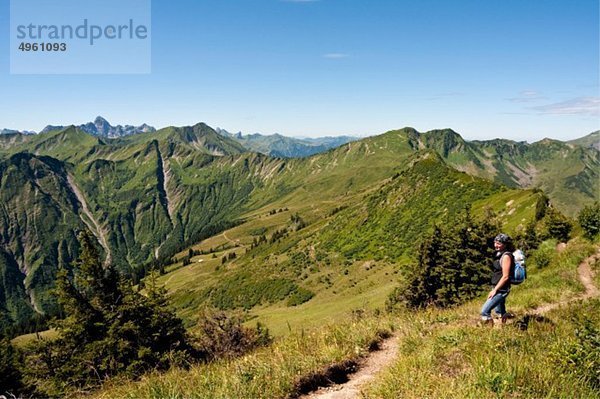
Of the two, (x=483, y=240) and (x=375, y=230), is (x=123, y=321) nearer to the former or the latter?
(x=483, y=240)

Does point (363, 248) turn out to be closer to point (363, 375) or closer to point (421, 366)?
point (363, 375)

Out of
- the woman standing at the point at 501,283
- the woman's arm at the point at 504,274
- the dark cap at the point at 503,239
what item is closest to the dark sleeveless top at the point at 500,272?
the woman standing at the point at 501,283

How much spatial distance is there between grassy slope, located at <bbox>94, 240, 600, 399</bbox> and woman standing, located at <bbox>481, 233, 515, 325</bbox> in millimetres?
813

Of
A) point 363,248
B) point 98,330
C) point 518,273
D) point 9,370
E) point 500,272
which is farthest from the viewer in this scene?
point 363,248

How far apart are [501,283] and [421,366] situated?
17.5 ft

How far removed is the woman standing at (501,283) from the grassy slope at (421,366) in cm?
81

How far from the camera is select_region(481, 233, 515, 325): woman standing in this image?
11477 millimetres

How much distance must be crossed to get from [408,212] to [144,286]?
5074 inches

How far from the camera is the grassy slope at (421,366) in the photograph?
6531 mm

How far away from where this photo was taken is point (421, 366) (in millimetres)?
7688

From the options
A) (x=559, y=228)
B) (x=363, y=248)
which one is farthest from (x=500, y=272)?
(x=363, y=248)

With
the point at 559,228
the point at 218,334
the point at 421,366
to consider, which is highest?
the point at 421,366

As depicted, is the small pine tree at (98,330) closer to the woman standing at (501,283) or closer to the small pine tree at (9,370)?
the small pine tree at (9,370)

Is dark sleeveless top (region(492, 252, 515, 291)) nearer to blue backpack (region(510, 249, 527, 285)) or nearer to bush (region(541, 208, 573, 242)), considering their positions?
blue backpack (region(510, 249, 527, 285))
